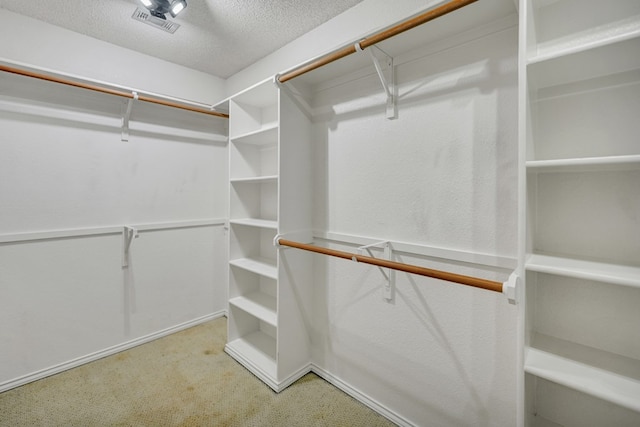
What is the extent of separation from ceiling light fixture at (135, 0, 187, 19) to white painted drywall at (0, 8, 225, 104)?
83cm

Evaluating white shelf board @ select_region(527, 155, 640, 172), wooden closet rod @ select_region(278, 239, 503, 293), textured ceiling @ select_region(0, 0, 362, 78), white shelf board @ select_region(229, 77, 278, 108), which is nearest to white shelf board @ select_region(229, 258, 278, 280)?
wooden closet rod @ select_region(278, 239, 503, 293)

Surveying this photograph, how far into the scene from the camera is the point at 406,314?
5.40ft

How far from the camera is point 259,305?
7.66ft

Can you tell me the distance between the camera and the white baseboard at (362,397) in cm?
168

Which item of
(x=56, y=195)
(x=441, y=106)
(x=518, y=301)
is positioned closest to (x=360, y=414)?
(x=518, y=301)

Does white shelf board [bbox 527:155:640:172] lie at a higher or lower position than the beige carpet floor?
higher

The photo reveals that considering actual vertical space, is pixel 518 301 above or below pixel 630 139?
below

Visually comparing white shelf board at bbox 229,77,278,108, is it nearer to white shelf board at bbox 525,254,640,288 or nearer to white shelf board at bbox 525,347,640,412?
white shelf board at bbox 525,254,640,288

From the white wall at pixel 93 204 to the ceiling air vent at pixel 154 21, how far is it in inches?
22.1

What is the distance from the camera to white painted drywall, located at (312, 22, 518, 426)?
1.33m

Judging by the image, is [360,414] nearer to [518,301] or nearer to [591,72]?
[518,301]

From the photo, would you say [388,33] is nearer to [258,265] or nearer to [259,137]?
[259,137]

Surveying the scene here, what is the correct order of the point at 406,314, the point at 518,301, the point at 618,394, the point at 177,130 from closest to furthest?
the point at 618,394 < the point at 518,301 < the point at 406,314 < the point at 177,130

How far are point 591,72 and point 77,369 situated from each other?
346cm
